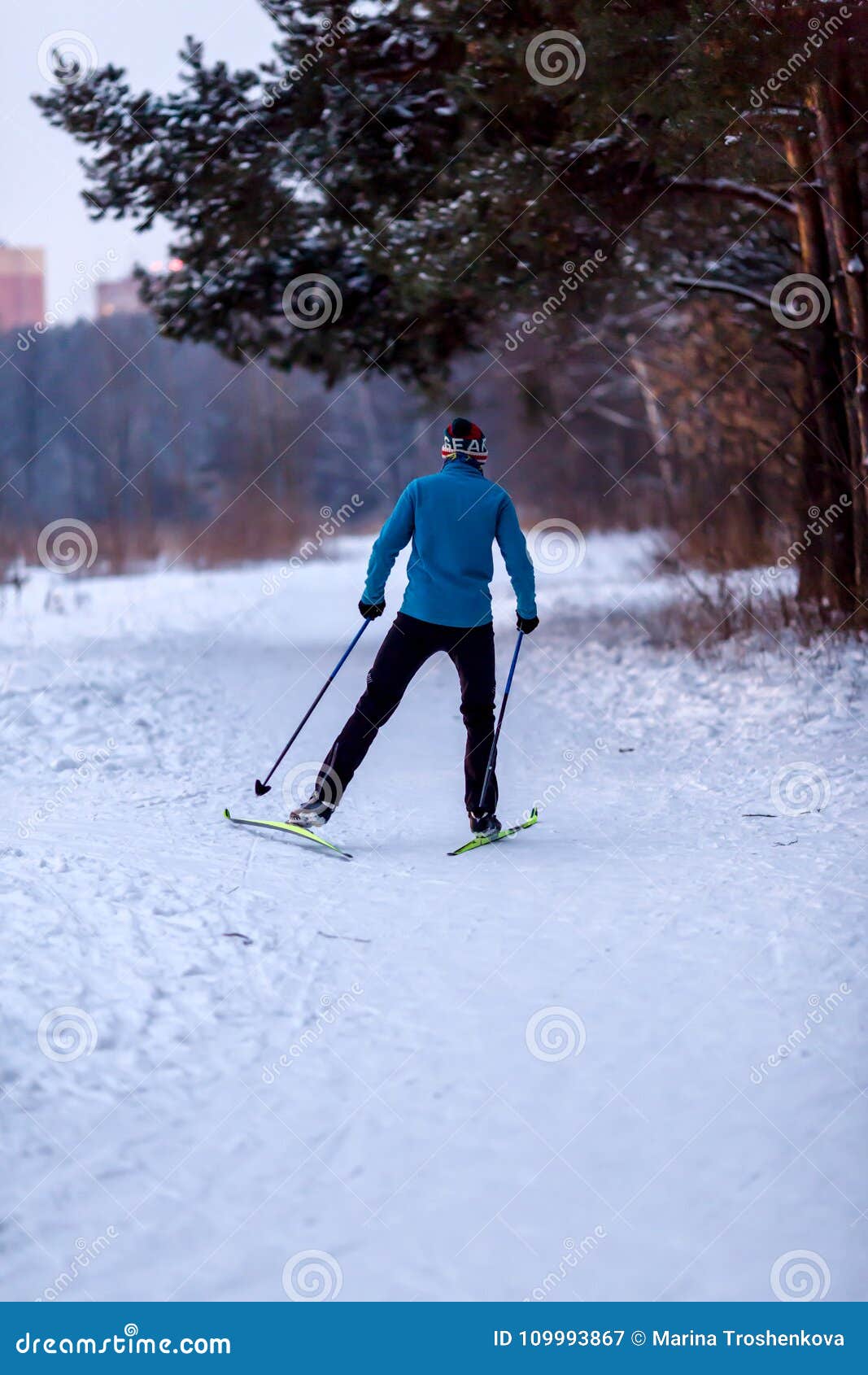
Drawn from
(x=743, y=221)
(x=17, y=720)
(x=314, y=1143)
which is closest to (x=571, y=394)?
(x=743, y=221)

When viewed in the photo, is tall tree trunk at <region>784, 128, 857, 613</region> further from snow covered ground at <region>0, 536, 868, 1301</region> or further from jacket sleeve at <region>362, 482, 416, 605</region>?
jacket sleeve at <region>362, 482, 416, 605</region>

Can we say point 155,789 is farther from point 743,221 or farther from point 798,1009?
point 743,221

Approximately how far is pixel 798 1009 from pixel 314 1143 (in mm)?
1684

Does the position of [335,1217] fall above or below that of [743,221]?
below

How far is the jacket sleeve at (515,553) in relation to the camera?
6.23m

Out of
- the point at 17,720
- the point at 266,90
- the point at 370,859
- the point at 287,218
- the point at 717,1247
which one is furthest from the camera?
the point at 287,218

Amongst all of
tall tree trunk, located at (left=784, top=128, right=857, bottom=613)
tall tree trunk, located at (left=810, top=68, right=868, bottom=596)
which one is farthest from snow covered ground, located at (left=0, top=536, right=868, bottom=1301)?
tall tree trunk, located at (left=784, top=128, right=857, bottom=613)

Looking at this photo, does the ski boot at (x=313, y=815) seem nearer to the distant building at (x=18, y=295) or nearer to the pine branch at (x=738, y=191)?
the pine branch at (x=738, y=191)

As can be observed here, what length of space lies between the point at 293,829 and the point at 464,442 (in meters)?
2.06

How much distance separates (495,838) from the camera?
6.27 meters

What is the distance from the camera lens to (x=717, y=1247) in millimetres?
2971

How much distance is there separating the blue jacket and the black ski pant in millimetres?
85

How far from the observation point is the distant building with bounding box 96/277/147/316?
156ft

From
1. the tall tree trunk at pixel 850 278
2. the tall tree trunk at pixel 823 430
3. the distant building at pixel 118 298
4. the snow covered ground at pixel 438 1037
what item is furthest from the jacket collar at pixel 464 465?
the distant building at pixel 118 298
